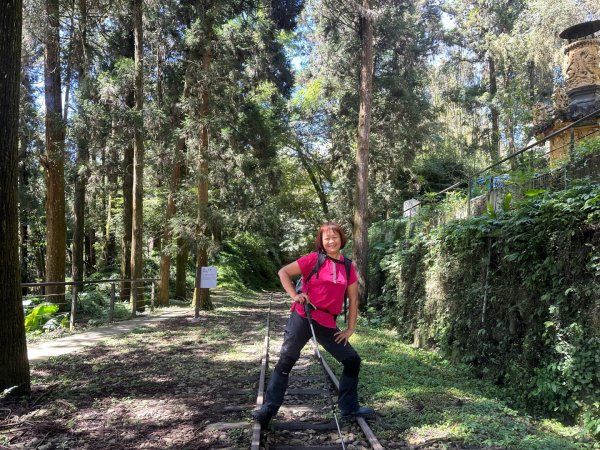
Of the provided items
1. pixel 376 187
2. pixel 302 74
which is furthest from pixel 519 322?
pixel 302 74

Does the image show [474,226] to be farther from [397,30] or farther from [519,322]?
[397,30]

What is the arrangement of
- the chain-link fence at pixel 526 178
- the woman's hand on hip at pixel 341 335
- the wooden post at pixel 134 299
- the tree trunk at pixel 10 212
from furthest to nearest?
the wooden post at pixel 134 299
the chain-link fence at pixel 526 178
the tree trunk at pixel 10 212
the woman's hand on hip at pixel 341 335

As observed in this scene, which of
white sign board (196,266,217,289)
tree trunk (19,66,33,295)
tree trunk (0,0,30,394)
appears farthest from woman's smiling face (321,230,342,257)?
tree trunk (19,66,33,295)

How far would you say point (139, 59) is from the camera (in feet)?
48.3

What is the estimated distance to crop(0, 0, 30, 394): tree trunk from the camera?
5164 mm

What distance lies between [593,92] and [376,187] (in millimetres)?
10163

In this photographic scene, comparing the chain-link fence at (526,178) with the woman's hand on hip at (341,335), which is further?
the chain-link fence at (526,178)

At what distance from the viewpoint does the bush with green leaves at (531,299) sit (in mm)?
4672

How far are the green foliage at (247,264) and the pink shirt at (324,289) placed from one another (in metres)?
22.3

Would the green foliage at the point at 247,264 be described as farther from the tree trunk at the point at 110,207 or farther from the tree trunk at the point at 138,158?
the tree trunk at the point at 138,158

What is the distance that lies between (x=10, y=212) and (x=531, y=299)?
630 centimetres

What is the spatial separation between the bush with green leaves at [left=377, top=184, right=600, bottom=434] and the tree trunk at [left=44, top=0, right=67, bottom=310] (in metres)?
10.7

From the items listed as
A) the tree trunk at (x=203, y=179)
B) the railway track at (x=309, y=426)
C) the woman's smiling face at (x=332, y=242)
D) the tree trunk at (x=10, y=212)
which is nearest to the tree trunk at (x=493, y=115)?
the tree trunk at (x=203, y=179)

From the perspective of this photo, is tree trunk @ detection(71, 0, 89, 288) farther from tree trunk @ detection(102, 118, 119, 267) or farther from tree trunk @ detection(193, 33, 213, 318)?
tree trunk @ detection(193, 33, 213, 318)
